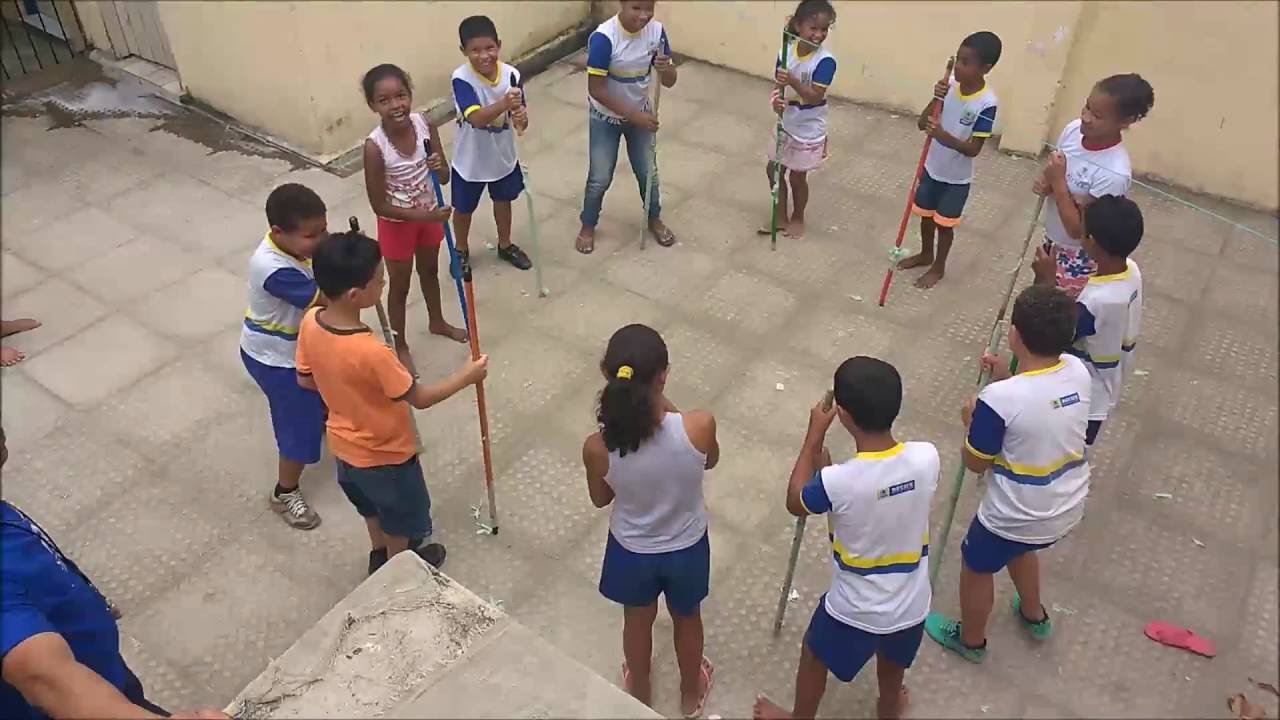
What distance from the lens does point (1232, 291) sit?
528 centimetres

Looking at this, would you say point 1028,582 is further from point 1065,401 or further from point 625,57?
point 625,57

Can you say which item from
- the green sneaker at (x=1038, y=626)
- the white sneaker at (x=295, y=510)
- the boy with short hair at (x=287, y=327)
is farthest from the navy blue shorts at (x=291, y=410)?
the green sneaker at (x=1038, y=626)

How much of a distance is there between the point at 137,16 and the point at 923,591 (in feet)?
23.2

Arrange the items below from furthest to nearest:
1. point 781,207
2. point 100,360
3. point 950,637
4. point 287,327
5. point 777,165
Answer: point 781,207 < point 777,165 < point 100,360 < point 287,327 < point 950,637

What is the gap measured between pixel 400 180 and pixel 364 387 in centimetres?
144

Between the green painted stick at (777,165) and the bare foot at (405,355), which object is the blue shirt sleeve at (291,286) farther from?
the green painted stick at (777,165)

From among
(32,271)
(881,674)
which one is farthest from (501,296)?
(881,674)

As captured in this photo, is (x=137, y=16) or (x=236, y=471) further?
(x=137, y=16)

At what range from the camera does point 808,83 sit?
512 cm

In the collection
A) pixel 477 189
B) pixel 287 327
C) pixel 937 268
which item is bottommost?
pixel 937 268

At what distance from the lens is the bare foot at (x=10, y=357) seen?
14.8 feet

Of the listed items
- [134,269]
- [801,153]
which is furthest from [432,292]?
[801,153]

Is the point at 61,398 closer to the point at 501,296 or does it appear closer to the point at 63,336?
the point at 63,336

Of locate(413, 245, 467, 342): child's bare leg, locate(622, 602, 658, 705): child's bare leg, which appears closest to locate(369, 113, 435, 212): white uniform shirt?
locate(413, 245, 467, 342): child's bare leg
